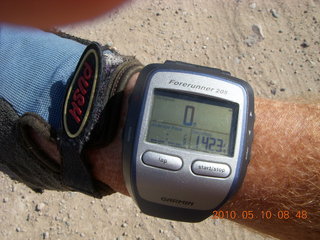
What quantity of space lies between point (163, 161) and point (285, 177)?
1.28 feet

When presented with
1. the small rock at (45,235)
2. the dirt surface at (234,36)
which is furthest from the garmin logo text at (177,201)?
the dirt surface at (234,36)

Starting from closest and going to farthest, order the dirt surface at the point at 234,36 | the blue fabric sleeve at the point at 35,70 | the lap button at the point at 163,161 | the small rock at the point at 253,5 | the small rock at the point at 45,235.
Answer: the lap button at the point at 163,161 → the blue fabric sleeve at the point at 35,70 → the small rock at the point at 45,235 → the dirt surface at the point at 234,36 → the small rock at the point at 253,5

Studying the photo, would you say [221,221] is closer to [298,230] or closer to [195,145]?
[298,230]

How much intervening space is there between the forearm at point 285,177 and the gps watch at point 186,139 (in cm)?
10

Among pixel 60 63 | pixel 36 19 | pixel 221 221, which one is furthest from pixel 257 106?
pixel 221 221

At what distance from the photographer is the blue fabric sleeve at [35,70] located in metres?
1.17

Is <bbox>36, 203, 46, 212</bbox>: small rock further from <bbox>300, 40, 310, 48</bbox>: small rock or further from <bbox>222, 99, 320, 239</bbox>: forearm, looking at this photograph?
<bbox>300, 40, 310, 48</bbox>: small rock

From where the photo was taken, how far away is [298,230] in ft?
3.67

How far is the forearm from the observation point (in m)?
1.05

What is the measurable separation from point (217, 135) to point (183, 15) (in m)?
2.14

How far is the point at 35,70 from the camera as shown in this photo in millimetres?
1224

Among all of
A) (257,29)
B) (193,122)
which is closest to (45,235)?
(193,122)

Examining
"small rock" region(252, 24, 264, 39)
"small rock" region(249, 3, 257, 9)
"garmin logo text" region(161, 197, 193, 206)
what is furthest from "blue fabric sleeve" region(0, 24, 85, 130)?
"small rock" region(249, 3, 257, 9)

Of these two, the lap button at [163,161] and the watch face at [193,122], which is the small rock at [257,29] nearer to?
the watch face at [193,122]
